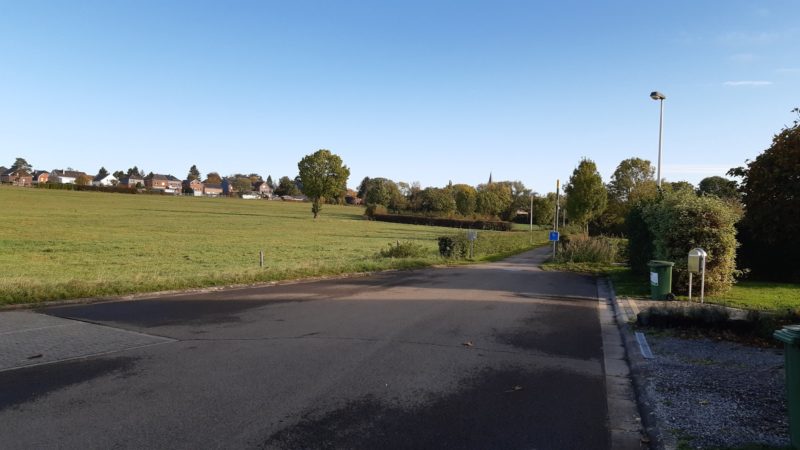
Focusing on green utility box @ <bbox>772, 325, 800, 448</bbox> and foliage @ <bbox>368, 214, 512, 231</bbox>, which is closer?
green utility box @ <bbox>772, 325, 800, 448</bbox>

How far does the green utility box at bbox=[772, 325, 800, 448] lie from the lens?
395 cm

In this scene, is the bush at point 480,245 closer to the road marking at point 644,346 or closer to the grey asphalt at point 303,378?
the grey asphalt at point 303,378

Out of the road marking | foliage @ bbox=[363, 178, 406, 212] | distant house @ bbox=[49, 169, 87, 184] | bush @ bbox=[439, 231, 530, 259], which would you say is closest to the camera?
the road marking

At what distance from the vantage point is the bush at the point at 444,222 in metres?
77.2

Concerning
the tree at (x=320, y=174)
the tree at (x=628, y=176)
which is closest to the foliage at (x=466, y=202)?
the tree at (x=320, y=174)

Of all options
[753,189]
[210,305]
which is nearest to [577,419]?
[210,305]

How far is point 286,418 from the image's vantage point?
476cm

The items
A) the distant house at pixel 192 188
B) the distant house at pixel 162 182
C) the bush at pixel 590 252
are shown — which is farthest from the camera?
the distant house at pixel 162 182

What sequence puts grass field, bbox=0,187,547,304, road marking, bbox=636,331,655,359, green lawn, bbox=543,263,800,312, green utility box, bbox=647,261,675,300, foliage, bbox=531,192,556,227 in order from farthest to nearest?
foliage, bbox=531,192,556,227, green utility box, bbox=647,261,675,300, grass field, bbox=0,187,547,304, green lawn, bbox=543,263,800,312, road marking, bbox=636,331,655,359

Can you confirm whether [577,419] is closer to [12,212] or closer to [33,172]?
[12,212]

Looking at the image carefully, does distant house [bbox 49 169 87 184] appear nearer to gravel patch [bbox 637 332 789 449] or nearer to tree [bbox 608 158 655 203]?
tree [bbox 608 158 655 203]

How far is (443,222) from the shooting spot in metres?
84.0

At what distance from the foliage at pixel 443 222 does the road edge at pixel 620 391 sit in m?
66.8

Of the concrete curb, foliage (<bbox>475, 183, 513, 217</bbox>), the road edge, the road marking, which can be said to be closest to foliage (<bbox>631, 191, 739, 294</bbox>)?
the concrete curb
